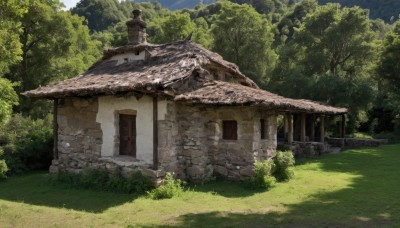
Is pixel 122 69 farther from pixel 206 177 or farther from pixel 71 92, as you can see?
pixel 206 177

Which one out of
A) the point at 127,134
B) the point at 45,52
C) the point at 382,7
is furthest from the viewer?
the point at 382,7

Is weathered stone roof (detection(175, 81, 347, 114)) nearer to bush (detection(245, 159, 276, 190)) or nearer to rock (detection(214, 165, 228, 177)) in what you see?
bush (detection(245, 159, 276, 190))

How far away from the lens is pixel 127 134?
11391 millimetres

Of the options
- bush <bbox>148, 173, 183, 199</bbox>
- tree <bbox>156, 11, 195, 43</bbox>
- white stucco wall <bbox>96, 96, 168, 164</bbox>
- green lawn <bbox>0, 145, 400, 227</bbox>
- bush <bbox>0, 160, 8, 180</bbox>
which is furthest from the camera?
tree <bbox>156, 11, 195, 43</bbox>

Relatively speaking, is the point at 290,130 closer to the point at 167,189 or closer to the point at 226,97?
the point at 226,97

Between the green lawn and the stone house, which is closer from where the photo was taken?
the green lawn

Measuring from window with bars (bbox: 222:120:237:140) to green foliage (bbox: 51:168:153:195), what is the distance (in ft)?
8.89

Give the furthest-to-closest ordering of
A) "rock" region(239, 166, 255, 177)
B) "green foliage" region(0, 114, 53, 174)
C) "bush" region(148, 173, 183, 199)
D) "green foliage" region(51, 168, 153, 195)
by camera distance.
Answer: "green foliage" region(0, 114, 53, 174), "rock" region(239, 166, 255, 177), "green foliage" region(51, 168, 153, 195), "bush" region(148, 173, 183, 199)

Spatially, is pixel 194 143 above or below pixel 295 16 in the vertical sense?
below

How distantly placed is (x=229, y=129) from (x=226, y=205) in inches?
116

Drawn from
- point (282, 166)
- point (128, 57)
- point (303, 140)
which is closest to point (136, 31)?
point (128, 57)

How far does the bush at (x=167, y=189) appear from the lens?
9.56 m

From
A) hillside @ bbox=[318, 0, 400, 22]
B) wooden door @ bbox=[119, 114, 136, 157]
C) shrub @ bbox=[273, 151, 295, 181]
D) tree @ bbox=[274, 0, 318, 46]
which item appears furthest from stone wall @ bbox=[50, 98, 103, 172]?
hillside @ bbox=[318, 0, 400, 22]

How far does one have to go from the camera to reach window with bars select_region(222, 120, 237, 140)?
11.2 m
